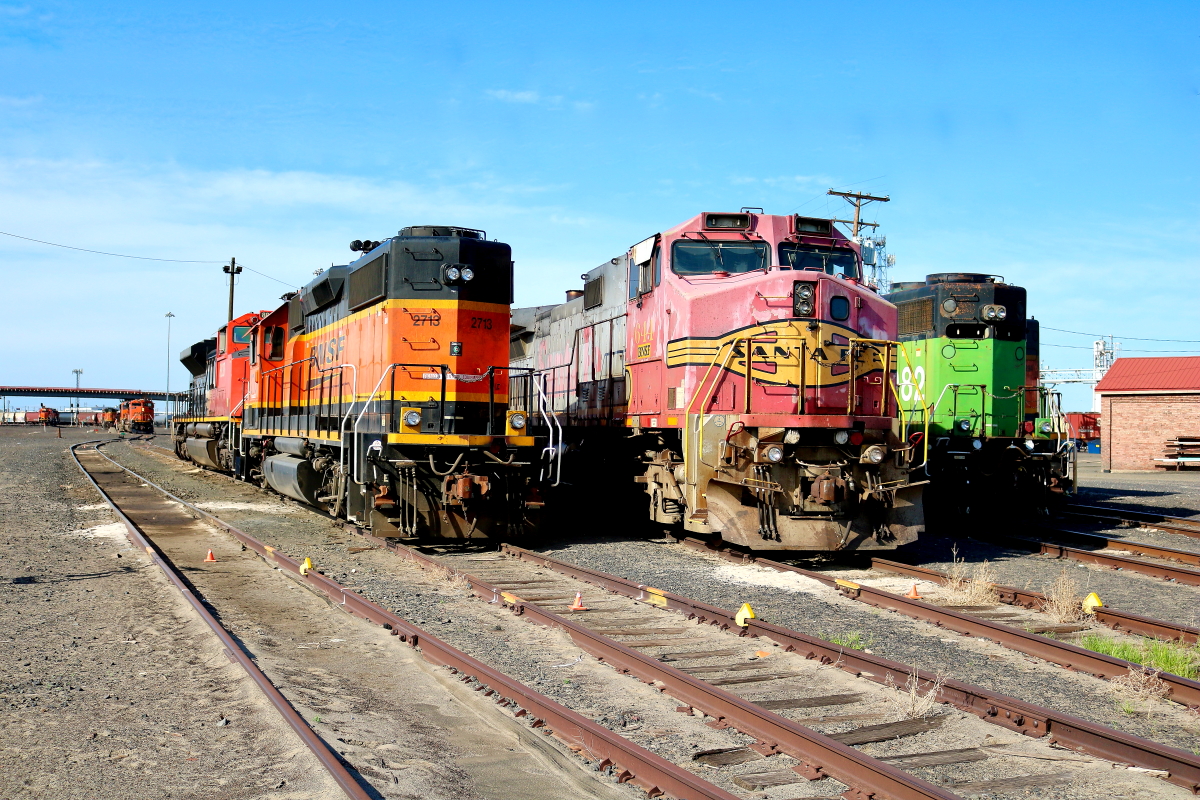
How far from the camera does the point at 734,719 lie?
4.70 m

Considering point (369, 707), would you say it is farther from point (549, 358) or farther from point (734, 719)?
point (549, 358)

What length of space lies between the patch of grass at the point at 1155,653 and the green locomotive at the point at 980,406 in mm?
6221

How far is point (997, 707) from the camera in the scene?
479cm

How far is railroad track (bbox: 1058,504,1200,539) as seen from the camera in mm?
12938

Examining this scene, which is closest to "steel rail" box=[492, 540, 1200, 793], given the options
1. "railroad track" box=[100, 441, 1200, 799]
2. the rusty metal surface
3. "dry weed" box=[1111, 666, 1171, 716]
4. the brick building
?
"railroad track" box=[100, 441, 1200, 799]

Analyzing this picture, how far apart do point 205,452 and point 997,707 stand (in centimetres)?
2155

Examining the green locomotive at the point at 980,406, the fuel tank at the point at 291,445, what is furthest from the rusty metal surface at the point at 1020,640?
the fuel tank at the point at 291,445

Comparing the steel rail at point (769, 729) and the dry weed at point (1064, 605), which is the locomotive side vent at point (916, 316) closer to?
the dry weed at point (1064, 605)

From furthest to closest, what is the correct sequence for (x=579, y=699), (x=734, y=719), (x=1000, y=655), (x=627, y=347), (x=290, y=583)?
1. (x=627, y=347)
2. (x=290, y=583)
3. (x=1000, y=655)
4. (x=579, y=699)
5. (x=734, y=719)

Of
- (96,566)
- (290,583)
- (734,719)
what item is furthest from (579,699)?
(96,566)

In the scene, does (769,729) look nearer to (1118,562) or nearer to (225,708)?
(225,708)

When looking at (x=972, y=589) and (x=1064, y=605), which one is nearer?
(x=1064, y=605)

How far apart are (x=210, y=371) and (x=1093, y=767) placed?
24.1 m

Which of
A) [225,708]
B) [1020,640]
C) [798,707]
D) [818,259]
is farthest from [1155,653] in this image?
[818,259]
